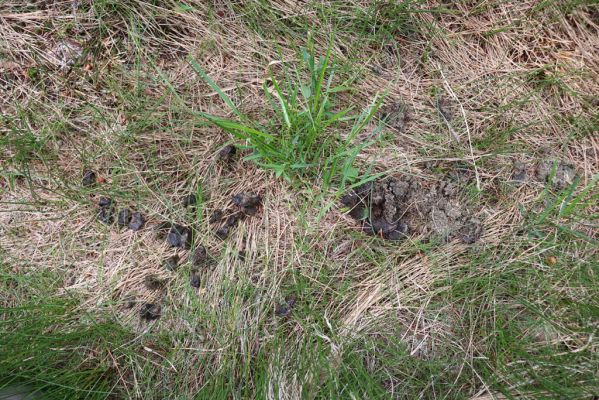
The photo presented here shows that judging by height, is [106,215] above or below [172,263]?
above

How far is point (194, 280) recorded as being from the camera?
2.28 m

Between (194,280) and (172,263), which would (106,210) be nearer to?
(172,263)

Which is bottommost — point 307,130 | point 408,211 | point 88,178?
point 408,211

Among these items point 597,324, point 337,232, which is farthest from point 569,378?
point 337,232

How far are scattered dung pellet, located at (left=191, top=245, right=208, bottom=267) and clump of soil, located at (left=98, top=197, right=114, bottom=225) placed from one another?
49 centimetres

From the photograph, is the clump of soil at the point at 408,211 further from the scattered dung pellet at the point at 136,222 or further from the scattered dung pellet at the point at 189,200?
the scattered dung pellet at the point at 136,222

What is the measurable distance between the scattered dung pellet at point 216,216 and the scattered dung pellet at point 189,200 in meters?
0.12

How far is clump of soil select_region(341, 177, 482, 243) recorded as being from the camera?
2.24 metres

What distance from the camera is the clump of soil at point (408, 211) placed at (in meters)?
2.24

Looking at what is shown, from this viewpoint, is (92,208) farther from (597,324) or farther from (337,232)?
(597,324)

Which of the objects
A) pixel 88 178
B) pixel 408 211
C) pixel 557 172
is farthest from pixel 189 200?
pixel 557 172

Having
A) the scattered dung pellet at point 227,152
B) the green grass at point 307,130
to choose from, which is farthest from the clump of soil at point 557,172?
the scattered dung pellet at point 227,152

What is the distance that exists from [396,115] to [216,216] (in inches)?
42.7

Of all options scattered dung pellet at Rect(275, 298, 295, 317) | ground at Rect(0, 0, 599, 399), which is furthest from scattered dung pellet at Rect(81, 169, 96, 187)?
scattered dung pellet at Rect(275, 298, 295, 317)
